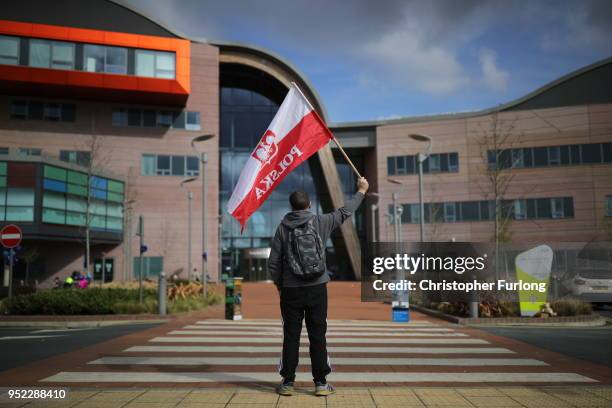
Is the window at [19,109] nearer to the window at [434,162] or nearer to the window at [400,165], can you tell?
the window at [400,165]

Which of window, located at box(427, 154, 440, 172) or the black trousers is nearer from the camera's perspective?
the black trousers

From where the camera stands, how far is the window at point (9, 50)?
130ft

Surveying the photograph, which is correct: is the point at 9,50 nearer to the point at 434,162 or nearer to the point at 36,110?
the point at 36,110

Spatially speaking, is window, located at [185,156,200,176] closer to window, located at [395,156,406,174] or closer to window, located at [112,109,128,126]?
window, located at [112,109,128,126]

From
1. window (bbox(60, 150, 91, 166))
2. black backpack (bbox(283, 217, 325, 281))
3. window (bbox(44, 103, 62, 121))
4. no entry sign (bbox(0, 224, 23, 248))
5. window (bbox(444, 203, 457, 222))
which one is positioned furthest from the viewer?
window (bbox(444, 203, 457, 222))

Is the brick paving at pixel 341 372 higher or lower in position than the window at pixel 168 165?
lower

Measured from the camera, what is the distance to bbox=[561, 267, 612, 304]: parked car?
1556 centimetres

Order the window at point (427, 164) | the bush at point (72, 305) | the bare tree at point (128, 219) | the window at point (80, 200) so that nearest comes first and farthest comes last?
the bush at point (72, 305) < the window at point (80, 200) < the bare tree at point (128, 219) < the window at point (427, 164)

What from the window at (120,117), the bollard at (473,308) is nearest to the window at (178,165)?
the window at (120,117)

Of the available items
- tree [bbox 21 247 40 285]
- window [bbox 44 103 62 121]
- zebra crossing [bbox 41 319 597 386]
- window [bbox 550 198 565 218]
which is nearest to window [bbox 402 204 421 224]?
window [bbox 550 198 565 218]

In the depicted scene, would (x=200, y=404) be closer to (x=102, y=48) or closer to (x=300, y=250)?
(x=300, y=250)

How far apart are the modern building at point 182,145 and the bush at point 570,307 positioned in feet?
79.1

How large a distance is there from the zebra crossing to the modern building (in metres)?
29.7

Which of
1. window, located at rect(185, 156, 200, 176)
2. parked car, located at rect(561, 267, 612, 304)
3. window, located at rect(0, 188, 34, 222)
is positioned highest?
window, located at rect(185, 156, 200, 176)
